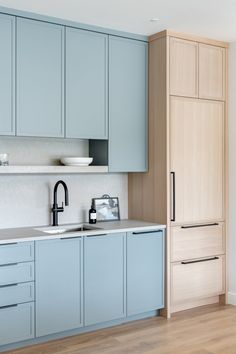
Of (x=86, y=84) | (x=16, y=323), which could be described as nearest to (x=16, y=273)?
(x=16, y=323)

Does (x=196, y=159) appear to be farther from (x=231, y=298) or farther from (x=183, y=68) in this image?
(x=231, y=298)

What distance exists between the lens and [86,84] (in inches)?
166

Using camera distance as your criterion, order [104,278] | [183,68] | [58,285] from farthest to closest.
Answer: [183,68] → [104,278] → [58,285]

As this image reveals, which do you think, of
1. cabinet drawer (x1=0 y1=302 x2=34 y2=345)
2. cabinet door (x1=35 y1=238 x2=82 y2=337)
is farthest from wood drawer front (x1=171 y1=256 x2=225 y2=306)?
cabinet drawer (x1=0 y1=302 x2=34 y2=345)

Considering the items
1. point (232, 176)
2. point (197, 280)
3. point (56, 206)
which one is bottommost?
point (197, 280)

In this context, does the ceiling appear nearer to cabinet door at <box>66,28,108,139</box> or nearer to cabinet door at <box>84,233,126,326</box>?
cabinet door at <box>66,28,108,139</box>

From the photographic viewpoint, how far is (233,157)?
4797 mm

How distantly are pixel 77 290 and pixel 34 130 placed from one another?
1.33 metres

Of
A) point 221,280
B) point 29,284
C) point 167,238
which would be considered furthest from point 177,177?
point 29,284

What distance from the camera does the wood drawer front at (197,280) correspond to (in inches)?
176

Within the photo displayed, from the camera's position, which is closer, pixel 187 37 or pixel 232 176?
pixel 187 37

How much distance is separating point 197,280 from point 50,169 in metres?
1.78

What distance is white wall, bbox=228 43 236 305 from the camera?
479 cm

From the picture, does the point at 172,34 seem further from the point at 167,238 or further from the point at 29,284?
the point at 29,284
